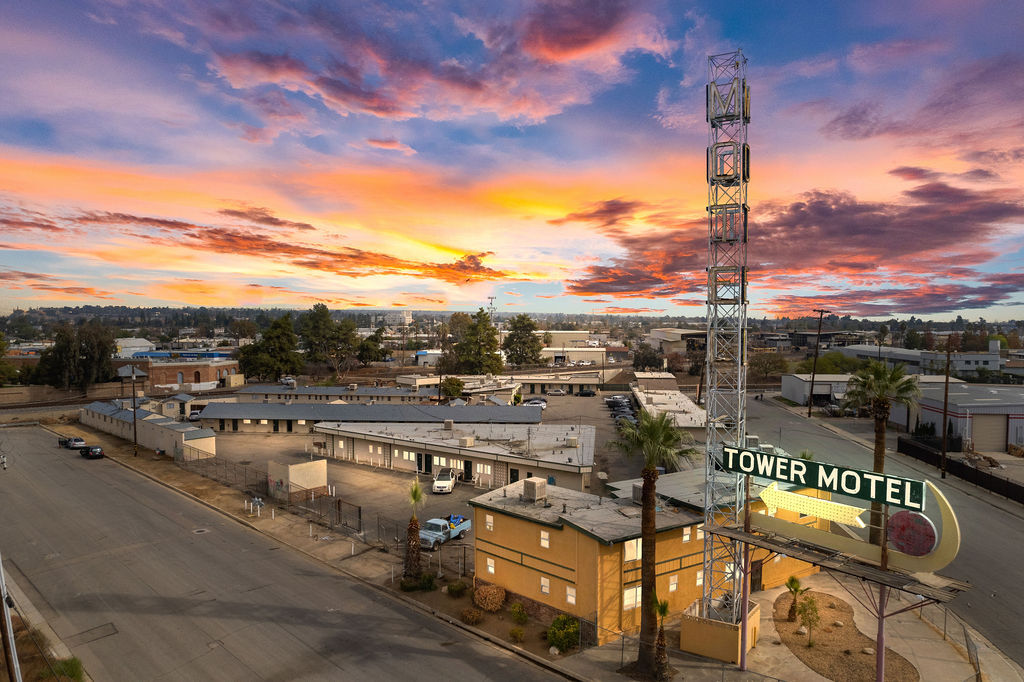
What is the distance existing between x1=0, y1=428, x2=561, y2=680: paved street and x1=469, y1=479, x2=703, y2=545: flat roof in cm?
609

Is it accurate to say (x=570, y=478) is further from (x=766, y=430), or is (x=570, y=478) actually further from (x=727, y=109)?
(x=766, y=430)

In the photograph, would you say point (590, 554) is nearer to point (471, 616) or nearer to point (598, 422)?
point (471, 616)

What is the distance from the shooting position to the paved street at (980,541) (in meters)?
24.9

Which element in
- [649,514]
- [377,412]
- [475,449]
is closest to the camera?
[649,514]

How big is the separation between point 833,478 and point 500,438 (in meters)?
34.1

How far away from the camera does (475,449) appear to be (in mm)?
46719

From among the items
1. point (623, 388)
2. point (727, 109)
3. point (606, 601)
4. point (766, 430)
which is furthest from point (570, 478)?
point (623, 388)

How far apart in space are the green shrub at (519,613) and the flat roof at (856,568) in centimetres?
1021

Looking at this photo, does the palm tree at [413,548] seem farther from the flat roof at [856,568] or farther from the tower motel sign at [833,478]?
the tower motel sign at [833,478]

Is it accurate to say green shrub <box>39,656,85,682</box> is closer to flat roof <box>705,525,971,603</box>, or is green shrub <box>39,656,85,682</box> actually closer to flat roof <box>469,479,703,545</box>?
flat roof <box>469,479,703,545</box>

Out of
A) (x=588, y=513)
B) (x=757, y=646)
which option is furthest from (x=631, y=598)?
(x=757, y=646)

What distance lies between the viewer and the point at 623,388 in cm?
11319

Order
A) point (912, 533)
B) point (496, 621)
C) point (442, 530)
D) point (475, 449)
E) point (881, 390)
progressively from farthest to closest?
point (475, 449), point (442, 530), point (881, 390), point (496, 621), point (912, 533)

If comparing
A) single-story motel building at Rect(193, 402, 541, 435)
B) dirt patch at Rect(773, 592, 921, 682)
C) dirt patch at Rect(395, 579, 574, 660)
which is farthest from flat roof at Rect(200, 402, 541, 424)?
dirt patch at Rect(773, 592, 921, 682)
